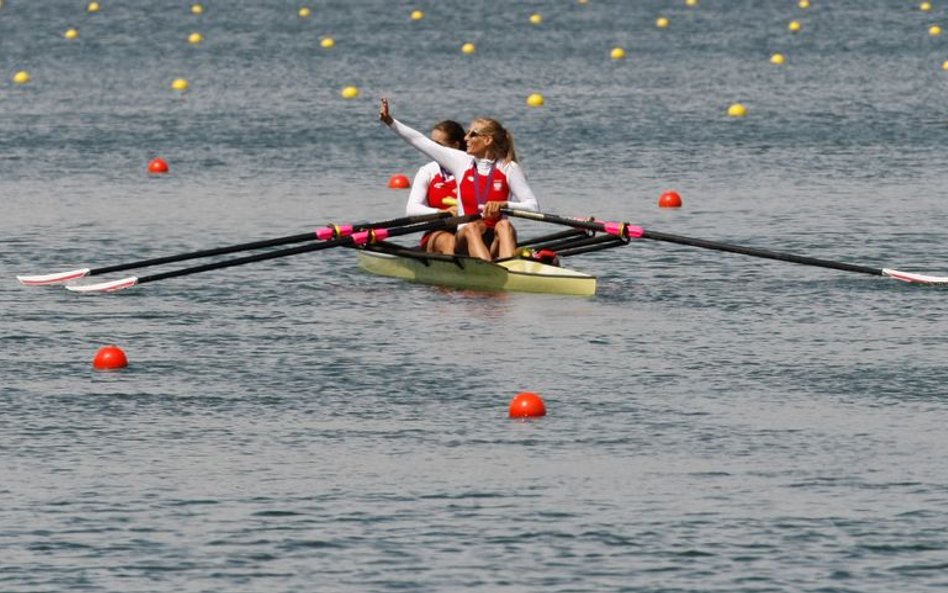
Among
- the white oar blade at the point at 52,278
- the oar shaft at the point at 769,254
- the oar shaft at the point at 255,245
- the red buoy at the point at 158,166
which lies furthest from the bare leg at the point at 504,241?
the red buoy at the point at 158,166

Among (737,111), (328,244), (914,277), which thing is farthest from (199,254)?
(737,111)

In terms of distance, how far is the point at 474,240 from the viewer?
61.0 ft

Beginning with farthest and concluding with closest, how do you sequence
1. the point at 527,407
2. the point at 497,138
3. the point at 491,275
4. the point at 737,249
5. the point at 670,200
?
the point at 670,200
the point at 497,138
the point at 491,275
the point at 737,249
the point at 527,407

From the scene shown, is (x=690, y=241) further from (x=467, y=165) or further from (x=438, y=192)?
(x=438, y=192)

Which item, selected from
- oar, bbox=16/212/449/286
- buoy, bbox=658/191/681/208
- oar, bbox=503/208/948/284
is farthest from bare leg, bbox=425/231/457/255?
buoy, bbox=658/191/681/208

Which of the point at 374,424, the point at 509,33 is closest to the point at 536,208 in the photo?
the point at 374,424

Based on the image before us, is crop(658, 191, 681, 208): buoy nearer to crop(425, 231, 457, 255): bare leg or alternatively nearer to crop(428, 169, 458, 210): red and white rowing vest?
Answer: crop(428, 169, 458, 210): red and white rowing vest

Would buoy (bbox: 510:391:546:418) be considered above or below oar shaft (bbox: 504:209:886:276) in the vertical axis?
below

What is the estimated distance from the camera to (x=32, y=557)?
10.6 meters

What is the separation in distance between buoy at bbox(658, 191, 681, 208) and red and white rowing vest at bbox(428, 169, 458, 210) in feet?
14.6

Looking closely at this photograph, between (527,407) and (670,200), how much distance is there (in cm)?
1012

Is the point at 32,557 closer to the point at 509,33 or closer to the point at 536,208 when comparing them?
the point at 536,208

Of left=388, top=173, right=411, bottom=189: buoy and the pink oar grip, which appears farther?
left=388, top=173, right=411, bottom=189: buoy

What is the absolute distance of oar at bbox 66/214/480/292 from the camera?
18.0 meters
